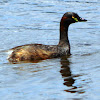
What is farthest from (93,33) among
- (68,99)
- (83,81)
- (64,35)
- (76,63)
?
(68,99)

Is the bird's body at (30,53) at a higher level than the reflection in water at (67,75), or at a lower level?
higher

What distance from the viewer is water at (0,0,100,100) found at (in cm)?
850

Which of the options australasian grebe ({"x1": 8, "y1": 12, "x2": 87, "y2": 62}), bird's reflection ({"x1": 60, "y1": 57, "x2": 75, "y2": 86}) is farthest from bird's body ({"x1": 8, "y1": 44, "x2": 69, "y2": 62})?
bird's reflection ({"x1": 60, "y1": 57, "x2": 75, "y2": 86})

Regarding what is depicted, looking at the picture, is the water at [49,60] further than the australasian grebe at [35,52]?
No

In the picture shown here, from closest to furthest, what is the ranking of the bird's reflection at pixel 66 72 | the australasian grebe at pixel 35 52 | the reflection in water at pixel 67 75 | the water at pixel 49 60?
1. the water at pixel 49 60
2. the reflection in water at pixel 67 75
3. the bird's reflection at pixel 66 72
4. the australasian grebe at pixel 35 52

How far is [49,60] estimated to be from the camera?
12078 millimetres

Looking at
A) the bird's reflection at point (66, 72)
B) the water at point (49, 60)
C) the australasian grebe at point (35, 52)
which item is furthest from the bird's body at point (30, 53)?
the bird's reflection at point (66, 72)

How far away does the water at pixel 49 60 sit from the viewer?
8.50 meters

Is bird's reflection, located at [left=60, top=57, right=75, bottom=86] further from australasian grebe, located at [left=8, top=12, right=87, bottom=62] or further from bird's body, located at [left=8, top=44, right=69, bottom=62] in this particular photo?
bird's body, located at [left=8, top=44, right=69, bottom=62]

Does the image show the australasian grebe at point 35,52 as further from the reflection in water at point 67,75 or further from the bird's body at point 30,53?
the reflection in water at point 67,75

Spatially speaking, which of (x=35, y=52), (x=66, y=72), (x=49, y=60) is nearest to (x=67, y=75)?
Result: (x=66, y=72)

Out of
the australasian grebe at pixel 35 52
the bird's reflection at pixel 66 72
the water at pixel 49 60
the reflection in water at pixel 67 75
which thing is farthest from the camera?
the australasian grebe at pixel 35 52

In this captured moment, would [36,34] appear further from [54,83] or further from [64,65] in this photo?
[54,83]

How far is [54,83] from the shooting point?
9109mm
